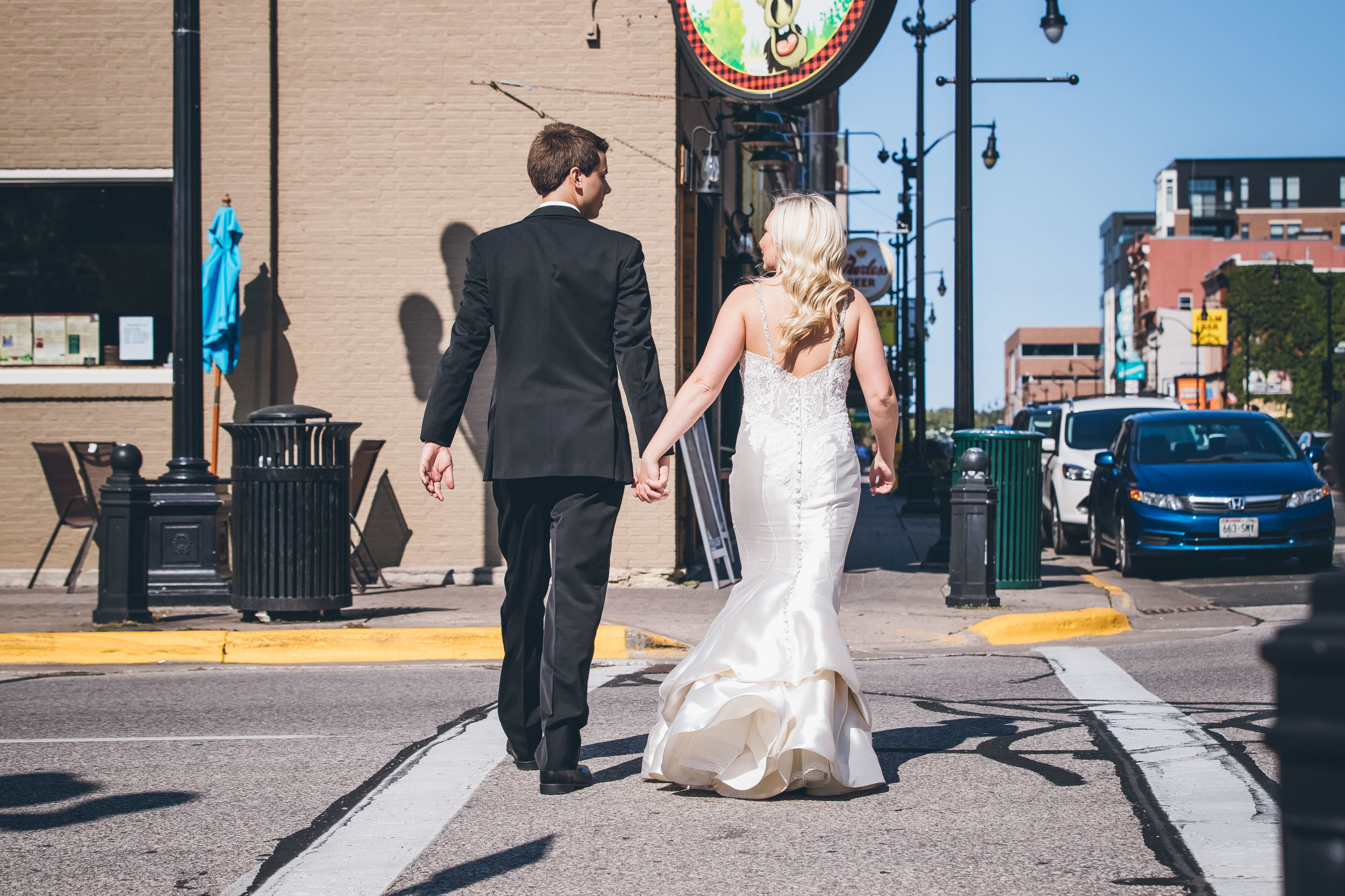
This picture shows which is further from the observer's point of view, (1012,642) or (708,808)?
(1012,642)

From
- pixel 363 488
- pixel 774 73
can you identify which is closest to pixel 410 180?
pixel 363 488

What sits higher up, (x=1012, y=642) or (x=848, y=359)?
(x=848, y=359)

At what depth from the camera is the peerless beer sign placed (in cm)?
2170

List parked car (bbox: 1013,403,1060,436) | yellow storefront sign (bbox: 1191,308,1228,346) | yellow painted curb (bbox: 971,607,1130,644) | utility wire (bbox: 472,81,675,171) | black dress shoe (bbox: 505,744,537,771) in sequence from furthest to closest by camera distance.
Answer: yellow storefront sign (bbox: 1191,308,1228,346)
parked car (bbox: 1013,403,1060,436)
utility wire (bbox: 472,81,675,171)
yellow painted curb (bbox: 971,607,1130,644)
black dress shoe (bbox: 505,744,537,771)

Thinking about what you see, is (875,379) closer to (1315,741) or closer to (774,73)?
(1315,741)

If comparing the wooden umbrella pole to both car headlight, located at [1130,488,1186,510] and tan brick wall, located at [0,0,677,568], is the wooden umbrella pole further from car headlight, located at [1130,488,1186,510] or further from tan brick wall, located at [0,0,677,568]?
car headlight, located at [1130,488,1186,510]

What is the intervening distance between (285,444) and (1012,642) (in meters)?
5.01

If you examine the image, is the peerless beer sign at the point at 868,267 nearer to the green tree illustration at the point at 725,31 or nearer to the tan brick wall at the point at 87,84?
the green tree illustration at the point at 725,31

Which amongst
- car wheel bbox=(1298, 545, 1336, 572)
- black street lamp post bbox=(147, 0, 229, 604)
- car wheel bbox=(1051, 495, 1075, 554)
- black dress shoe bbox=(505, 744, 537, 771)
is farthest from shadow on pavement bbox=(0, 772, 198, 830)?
car wheel bbox=(1051, 495, 1075, 554)

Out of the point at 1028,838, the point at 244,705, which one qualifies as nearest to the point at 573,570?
the point at 1028,838

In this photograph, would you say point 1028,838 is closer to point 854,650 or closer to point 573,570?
point 573,570

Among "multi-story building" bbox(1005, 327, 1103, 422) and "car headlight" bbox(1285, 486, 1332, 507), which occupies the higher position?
"multi-story building" bbox(1005, 327, 1103, 422)

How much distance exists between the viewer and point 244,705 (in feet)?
21.2

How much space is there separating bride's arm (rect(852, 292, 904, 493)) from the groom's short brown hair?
3.51ft
